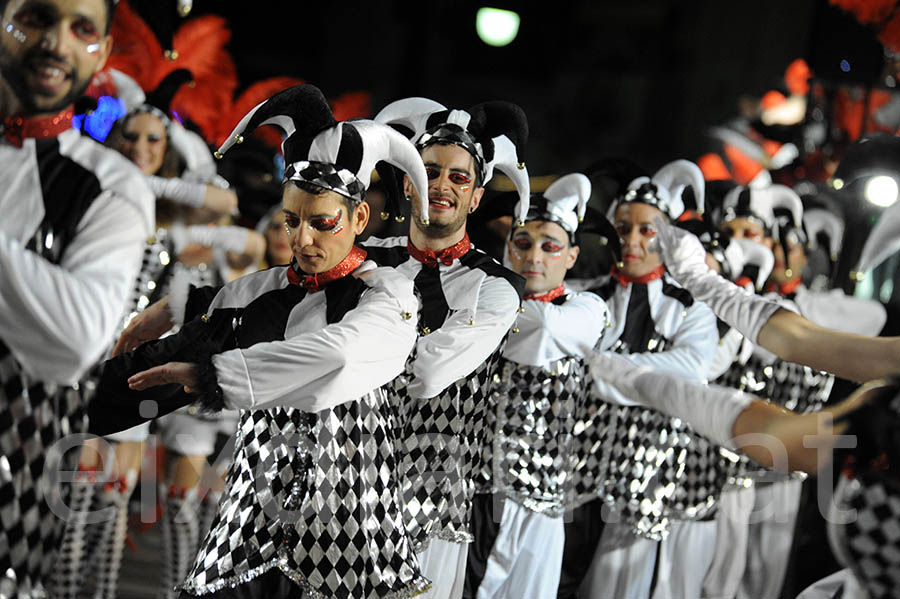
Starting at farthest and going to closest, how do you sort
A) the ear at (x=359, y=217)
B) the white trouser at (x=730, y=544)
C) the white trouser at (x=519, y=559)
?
the white trouser at (x=730, y=544), the white trouser at (x=519, y=559), the ear at (x=359, y=217)

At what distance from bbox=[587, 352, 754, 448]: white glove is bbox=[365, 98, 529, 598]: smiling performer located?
738 mm

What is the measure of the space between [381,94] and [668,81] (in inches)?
350

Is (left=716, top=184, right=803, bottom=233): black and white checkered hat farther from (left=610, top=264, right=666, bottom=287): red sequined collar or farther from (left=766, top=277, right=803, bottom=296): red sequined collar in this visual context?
(left=610, top=264, right=666, bottom=287): red sequined collar

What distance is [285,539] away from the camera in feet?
10.6

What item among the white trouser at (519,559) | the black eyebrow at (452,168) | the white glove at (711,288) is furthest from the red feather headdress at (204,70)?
the white glove at (711,288)

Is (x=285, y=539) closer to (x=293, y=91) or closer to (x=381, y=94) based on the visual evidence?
(x=293, y=91)

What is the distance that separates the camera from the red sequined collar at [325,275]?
136 inches

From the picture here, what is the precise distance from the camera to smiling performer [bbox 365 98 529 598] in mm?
4148

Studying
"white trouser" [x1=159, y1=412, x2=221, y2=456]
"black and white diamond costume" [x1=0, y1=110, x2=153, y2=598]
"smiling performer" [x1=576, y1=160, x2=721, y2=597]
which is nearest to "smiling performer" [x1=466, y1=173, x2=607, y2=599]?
"smiling performer" [x1=576, y1=160, x2=721, y2=597]

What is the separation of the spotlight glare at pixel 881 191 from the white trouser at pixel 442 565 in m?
3.37

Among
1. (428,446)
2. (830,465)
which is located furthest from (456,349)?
(830,465)

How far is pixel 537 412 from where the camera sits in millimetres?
4922

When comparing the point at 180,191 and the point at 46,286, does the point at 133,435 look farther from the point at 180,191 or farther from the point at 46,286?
the point at 46,286

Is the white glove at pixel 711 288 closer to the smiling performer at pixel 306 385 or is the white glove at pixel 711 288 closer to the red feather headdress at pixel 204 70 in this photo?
the smiling performer at pixel 306 385
